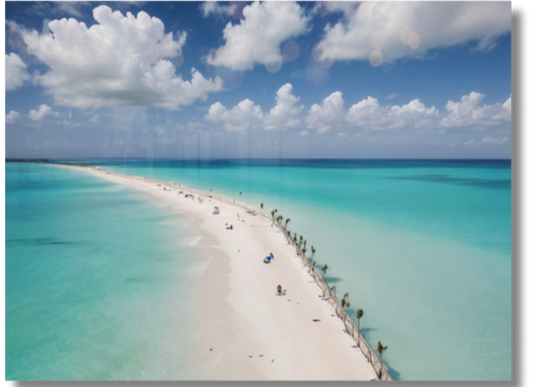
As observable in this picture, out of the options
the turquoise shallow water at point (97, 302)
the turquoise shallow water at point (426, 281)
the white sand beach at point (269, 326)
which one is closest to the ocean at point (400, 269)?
the turquoise shallow water at point (426, 281)

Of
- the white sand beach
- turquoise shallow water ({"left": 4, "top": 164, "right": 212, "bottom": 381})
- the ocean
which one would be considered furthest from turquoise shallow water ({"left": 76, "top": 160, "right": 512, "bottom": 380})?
turquoise shallow water ({"left": 4, "top": 164, "right": 212, "bottom": 381})

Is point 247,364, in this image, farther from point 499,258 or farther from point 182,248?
point 499,258

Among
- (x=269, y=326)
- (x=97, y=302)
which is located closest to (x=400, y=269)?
(x=269, y=326)

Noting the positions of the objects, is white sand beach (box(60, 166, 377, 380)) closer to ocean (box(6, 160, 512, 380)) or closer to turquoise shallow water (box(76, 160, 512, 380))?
ocean (box(6, 160, 512, 380))

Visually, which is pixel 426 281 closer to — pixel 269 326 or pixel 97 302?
pixel 269 326

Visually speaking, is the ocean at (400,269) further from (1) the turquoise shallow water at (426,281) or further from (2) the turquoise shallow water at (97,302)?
(2) the turquoise shallow water at (97,302)

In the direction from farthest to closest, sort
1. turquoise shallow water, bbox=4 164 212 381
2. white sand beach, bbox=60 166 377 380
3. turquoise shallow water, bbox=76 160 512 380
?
turquoise shallow water, bbox=76 160 512 380
turquoise shallow water, bbox=4 164 212 381
white sand beach, bbox=60 166 377 380
